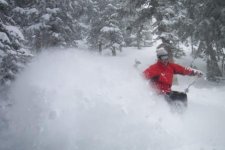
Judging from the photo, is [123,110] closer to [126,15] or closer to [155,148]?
[155,148]

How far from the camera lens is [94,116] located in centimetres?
791

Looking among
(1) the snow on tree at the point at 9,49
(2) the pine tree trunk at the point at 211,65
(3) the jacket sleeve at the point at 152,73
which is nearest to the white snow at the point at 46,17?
(1) the snow on tree at the point at 9,49

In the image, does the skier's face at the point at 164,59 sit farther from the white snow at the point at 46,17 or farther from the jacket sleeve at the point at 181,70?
the white snow at the point at 46,17

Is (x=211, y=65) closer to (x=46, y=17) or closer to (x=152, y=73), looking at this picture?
(x=46, y=17)

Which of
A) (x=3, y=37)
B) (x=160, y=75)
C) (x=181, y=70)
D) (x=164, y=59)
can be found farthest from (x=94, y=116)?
(x=3, y=37)

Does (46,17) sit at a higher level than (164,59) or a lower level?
higher

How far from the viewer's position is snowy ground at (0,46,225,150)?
7207mm

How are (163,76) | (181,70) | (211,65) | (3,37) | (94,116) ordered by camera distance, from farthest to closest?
(211,65) → (3,37) → (181,70) → (163,76) → (94,116)

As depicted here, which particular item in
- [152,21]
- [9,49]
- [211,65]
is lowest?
[211,65]

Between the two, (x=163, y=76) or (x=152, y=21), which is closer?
(x=163, y=76)

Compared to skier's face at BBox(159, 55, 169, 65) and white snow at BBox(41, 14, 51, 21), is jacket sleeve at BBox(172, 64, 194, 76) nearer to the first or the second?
skier's face at BBox(159, 55, 169, 65)

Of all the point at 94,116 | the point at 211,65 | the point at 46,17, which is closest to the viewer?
the point at 94,116

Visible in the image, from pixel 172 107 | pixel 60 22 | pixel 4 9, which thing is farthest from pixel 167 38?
pixel 172 107

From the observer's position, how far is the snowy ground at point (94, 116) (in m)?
7.21
